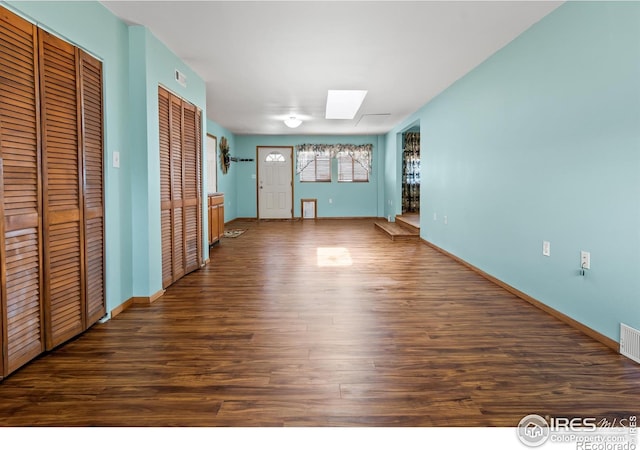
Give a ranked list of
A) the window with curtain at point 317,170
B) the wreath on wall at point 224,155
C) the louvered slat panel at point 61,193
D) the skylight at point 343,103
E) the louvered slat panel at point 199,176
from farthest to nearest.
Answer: the window with curtain at point 317,170 < the wreath on wall at point 224,155 < the skylight at point 343,103 < the louvered slat panel at point 199,176 < the louvered slat panel at point 61,193

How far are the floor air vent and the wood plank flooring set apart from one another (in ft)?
0.25

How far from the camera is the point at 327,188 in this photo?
11711 mm

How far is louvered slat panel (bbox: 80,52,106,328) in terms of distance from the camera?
2.91 meters

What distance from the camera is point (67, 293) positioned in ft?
8.88

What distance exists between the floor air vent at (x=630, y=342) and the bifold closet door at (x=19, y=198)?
3.27m

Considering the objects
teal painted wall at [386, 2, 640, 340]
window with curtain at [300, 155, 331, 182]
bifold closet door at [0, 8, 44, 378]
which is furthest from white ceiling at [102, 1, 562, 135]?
window with curtain at [300, 155, 331, 182]

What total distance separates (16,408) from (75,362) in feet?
1.74

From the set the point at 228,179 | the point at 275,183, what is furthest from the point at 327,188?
the point at 228,179

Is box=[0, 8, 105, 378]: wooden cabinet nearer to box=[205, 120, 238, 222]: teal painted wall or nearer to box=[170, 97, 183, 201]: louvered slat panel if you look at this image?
box=[170, 97, 183, 201]: louvered slat panel

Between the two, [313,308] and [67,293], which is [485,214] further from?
[67,293]

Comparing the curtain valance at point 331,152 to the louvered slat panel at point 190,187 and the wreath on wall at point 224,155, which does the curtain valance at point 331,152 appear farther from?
the louvered slat panel at point 190,187

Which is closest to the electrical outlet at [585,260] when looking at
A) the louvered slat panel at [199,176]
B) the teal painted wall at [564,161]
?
the teal painted wall at [564,161]

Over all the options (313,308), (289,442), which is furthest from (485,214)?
(289,442)

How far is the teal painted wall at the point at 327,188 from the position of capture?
37.6ft
